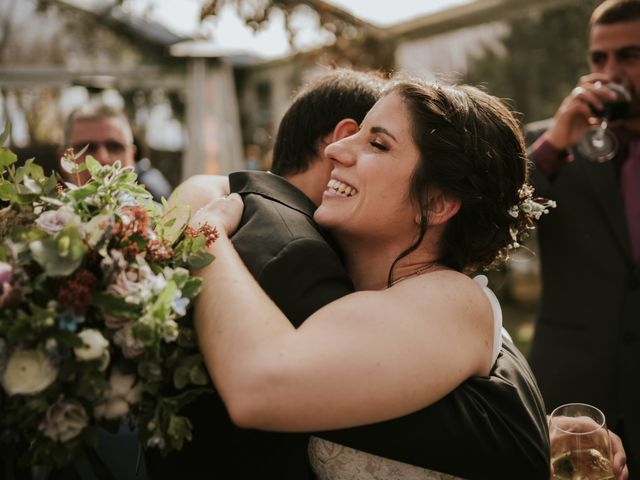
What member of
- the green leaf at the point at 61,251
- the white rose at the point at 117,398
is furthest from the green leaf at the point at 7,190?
the white rose at the point at 117,398

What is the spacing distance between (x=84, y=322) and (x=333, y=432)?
0.70m

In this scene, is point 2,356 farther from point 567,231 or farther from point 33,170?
point 567,231

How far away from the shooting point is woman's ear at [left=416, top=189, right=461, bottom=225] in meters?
2.03

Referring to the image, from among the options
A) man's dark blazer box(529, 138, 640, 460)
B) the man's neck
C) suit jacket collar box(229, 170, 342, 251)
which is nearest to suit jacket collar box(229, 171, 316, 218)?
suit jacket collar box(229, 170, 342, 251)

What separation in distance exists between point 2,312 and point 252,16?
4.93 metres

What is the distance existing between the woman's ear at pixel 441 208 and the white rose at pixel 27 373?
1157 millimetres

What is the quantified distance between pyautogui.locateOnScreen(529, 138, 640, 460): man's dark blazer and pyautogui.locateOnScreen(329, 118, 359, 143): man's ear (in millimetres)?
1558

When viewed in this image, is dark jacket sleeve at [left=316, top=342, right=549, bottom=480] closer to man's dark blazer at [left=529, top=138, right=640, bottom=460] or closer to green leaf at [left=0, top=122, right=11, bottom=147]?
green leaf at [left=0, top=122, right=11, bottom=147]

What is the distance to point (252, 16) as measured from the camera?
584 centimetres

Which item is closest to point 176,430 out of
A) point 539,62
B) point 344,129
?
point 344,129

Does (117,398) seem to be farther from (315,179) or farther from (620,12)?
(620,12)

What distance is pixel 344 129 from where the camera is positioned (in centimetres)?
239

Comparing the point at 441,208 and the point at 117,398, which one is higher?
the point at 441,208

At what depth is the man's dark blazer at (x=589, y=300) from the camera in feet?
10.5
